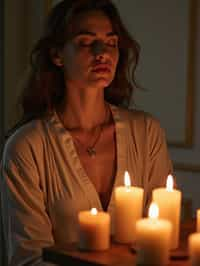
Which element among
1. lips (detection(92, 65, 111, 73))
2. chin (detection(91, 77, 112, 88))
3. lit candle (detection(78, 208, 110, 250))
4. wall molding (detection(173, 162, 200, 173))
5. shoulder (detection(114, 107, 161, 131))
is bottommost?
wall molding (detection(173, 162, 200, 173))

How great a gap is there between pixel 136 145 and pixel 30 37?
4.25 feet

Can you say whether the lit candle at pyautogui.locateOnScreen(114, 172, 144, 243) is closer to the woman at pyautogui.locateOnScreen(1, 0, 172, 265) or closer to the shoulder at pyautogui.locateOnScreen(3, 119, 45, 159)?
the woman at pyautogui.locateOnScreen(1, 0, 172, 265)

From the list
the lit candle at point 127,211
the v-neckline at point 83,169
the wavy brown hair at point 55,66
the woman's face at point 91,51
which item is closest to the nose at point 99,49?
the woman's face at point 91,51

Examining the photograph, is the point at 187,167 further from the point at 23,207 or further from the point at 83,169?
the point at 23,207

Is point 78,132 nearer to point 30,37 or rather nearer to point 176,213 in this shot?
point 176,213

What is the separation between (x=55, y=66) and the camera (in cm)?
196

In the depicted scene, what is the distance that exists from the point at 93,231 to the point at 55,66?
2.88ft

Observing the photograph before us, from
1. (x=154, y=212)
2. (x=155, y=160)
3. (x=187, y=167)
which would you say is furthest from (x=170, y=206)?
(x=187, y=167)

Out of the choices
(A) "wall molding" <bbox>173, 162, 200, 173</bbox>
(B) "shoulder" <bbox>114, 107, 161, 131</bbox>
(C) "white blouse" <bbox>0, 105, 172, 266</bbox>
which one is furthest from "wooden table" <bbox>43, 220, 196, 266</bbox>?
(A) "wall molding" <bbox>173, 162, 200, 173</bbox>

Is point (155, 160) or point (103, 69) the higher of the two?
point (103, 69)

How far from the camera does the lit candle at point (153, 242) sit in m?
1.09

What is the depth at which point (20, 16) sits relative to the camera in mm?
2996

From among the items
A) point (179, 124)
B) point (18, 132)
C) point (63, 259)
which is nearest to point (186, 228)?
point (63, 259)

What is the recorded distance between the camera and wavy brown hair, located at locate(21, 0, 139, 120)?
1834 millimetres
